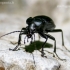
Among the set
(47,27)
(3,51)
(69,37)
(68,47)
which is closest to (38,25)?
(47,27)

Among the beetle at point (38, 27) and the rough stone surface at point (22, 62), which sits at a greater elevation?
the beetle at point (38, 27)

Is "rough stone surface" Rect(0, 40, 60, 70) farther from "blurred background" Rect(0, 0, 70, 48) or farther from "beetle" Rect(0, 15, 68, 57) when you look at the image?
"blurred background" Rect(0, 0, 70, 48)

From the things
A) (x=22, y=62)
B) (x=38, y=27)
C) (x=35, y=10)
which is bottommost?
(x=22, y=62)

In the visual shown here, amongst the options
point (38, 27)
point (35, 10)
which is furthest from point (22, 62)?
point (35, 10)

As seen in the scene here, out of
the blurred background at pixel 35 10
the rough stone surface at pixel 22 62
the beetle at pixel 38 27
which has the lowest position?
the rough stone surface at pixel 22 62

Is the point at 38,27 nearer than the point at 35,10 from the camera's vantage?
Yes

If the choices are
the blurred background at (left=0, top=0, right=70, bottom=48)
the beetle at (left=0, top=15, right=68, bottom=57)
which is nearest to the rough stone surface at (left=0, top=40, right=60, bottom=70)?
the beetle at (left=0, top=15, right=68, bottom=57)

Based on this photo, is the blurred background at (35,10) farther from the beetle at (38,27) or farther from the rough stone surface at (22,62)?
the rough stone surface at (22,62)

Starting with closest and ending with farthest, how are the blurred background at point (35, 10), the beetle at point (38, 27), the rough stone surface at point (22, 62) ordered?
the rough stone surface at point (22, 62)
the beetle at point (38, 27)
the blurred background at point (35, 10)

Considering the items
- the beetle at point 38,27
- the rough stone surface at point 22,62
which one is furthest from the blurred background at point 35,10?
the rough stone surface at point 22,62

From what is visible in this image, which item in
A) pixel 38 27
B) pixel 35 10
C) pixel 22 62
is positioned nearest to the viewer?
pixel 22 62

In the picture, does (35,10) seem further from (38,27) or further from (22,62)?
(22,62)
